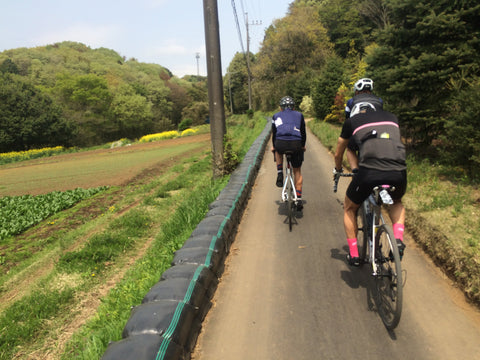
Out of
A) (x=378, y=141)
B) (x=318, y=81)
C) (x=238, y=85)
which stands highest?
(x=238, y=85)

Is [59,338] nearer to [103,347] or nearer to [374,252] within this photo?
[103,347]

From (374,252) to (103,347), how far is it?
2835 millimetres

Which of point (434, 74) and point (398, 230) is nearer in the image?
point (398, 230)

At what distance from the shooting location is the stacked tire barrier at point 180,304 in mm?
2275

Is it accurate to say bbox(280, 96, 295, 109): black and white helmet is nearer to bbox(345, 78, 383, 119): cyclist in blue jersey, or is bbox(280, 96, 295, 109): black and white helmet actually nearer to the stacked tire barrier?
bbox(345, 78, 383, 119): cyclist in blue jersey

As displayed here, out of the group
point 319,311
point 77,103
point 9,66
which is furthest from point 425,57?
point 9,66

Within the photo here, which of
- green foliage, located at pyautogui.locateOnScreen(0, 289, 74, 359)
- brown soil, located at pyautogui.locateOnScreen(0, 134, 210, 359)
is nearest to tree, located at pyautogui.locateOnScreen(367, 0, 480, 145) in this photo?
brown soil, located at pyautogui.locateOnScreen(0, 134, 210, 359)

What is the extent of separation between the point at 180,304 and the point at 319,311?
58.9 inches

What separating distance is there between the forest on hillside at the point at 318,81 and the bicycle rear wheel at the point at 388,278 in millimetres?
4019

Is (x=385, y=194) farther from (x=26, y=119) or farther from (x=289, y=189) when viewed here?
(x=26, y=119)

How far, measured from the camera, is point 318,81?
2661 cm

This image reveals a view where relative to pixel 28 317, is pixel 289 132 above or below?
above

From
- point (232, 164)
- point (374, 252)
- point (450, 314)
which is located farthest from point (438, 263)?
point (232, 164)

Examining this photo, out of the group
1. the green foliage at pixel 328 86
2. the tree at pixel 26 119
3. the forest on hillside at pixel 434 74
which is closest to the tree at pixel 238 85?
the tree at pixel 26 119
